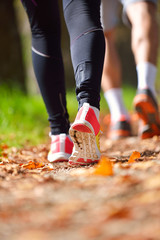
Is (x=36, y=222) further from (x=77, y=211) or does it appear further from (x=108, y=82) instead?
(x=108, y=82)

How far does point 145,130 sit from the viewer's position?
233 cm

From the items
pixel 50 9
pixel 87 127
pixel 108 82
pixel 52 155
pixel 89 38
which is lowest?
pixel 52 155

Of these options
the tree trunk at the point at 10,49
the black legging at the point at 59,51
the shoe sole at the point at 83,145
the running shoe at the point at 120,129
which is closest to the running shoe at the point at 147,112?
the running shoe at the point at 120,129

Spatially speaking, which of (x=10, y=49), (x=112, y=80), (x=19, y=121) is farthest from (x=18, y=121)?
(x=10, y=49)

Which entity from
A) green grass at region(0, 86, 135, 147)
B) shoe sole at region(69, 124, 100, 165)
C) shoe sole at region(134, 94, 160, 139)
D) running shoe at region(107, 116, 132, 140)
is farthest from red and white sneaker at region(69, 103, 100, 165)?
running shoe at region(107, 116, 132, 140)

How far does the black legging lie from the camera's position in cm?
146

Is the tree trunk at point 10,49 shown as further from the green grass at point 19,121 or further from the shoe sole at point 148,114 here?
the shoe sole at point 148,114

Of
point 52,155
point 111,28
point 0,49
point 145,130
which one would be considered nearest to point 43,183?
point 52,155

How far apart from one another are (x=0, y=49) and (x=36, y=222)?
408 cm

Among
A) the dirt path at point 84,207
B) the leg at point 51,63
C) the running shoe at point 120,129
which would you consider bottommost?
the running shoe at point 120,129

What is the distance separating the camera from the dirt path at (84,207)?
721mm

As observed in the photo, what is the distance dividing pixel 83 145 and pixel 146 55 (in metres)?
1.27

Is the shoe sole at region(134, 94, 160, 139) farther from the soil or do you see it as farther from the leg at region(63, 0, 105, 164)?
the soil

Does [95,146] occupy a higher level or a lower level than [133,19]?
lower
